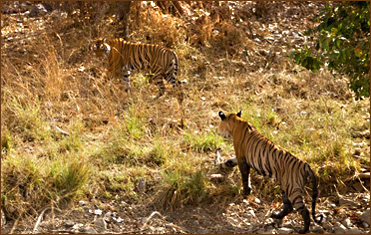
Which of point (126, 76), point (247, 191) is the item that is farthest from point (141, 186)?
point (126, 76)

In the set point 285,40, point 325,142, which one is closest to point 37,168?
point 325,142

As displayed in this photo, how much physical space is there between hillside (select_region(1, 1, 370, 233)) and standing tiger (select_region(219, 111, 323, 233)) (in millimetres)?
277

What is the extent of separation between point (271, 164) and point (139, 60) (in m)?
3.83

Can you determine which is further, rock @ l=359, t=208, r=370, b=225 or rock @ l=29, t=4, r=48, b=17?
rock @ l=29, t=4, r=48, b=17

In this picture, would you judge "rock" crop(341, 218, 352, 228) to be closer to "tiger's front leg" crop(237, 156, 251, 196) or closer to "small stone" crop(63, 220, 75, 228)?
"tiger's front leg" crop(237, 156, 251, 196)

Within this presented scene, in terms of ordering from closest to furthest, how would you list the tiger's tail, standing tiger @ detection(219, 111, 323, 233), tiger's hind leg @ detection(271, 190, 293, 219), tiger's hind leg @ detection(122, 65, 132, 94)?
the tiger's tail
standing tiger @ detection(219, 111, 323, 233)
tiger's hind leg @ detection(271, 190, 293, 219)
tiger's hind leg @ detection(122, 65, 132, 94)

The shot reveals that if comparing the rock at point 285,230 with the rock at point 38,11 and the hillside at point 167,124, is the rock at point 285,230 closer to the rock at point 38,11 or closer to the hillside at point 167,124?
the hillside at point 167,124

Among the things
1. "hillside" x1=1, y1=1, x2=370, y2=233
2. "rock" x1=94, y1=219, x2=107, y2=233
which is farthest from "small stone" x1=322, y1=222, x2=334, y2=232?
"rock" x1=94, y1=219, x2=107, y2=233

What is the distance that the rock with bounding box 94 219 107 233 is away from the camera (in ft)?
19.6

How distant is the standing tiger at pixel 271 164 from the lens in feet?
18.3

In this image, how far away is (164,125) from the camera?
772 cm

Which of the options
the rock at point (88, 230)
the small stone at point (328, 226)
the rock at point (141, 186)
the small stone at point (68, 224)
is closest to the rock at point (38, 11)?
the rock at point (141, 186)

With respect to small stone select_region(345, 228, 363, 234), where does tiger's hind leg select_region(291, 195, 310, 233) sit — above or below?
above

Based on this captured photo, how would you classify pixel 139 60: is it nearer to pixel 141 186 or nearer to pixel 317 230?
pixel 141 186
